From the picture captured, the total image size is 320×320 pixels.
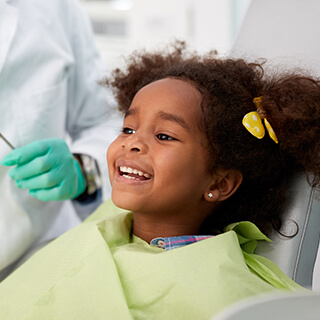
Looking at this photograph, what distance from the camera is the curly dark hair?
2.91 feet

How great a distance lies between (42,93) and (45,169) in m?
0.24

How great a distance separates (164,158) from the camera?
2.80 ft

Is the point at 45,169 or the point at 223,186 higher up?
the point at 223,186

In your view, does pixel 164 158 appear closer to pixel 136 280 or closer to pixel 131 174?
pixel 131 174

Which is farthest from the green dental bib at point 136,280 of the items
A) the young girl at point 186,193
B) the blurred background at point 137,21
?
the blurred background at point 137,21

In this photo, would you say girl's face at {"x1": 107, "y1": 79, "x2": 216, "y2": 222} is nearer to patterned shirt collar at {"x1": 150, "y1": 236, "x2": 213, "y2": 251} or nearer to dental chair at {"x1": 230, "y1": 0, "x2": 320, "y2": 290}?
patterned shirt collar at {"x1": 150, "y1": 236, "x2": 213, "y2": 251}

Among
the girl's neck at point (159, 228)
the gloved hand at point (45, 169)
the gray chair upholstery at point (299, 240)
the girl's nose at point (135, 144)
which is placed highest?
Answer: the girl's nose at point (135, 144)

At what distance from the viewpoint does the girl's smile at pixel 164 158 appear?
86 cm

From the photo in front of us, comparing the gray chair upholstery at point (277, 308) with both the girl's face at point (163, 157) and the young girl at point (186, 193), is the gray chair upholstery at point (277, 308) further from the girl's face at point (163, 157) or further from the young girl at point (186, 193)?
the girl's face at point (163, 157)

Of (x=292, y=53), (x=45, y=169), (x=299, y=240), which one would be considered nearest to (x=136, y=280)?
(x=299, y=240)

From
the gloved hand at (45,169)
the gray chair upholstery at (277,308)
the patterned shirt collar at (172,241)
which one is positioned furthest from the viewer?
the gloved hand at (45,169)

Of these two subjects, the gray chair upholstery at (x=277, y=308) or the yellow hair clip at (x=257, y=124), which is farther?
the yellow hair clip at (x=257, y=124)

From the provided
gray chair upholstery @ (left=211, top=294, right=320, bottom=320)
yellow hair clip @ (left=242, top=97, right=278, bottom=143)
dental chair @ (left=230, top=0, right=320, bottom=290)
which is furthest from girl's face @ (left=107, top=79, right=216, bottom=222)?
gray chair upholstery @ (left=211, top=294, right=320, bottom=320)

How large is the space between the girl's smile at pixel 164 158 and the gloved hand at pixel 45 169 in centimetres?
27
